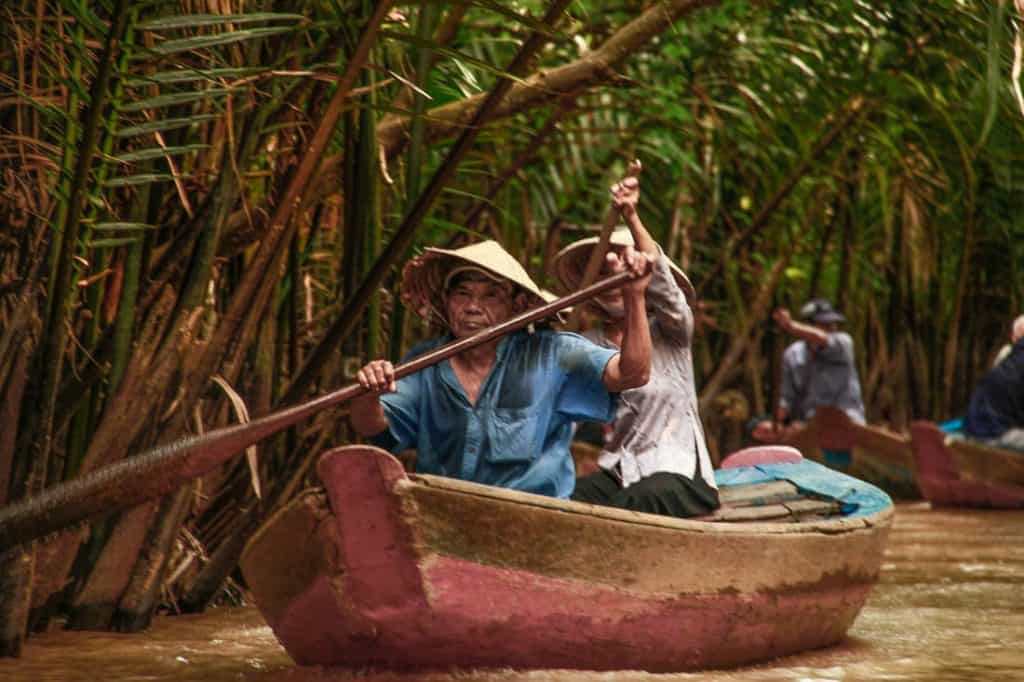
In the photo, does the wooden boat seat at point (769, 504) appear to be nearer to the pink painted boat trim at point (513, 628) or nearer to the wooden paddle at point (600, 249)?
the pink painted boat trim at point (513, 628)

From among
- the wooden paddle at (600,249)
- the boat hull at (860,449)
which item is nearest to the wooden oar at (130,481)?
the wooden paddle at (600,249)

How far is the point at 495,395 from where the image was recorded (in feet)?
13.8

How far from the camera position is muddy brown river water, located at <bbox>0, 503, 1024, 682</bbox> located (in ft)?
13.2

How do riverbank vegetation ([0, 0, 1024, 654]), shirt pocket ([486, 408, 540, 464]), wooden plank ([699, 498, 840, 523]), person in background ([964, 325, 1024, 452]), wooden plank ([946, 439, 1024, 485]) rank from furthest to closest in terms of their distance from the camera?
wooden plank ([946, 439, 1024, 485]) → person in background ([964, 325, 1024, 452]) → wooden plank ([699, 498, 840, 523]) → shirt pocket ([486, 408, 540, 464]) → riverbank vegetation ([0, 0, 1024, 654])

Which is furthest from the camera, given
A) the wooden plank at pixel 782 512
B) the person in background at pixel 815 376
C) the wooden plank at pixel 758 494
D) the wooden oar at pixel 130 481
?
the person in background at pixel 815 376

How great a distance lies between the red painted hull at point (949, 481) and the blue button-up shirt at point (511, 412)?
21.9ft

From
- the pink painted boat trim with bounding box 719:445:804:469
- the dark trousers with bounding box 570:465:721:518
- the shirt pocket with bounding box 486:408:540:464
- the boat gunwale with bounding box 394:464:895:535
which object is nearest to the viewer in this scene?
the boat gunwale with bounding box 394:464:895:535

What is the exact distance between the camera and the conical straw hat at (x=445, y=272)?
4.16m

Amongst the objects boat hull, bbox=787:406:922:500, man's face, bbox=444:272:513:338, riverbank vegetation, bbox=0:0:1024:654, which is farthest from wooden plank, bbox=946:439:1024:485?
man's face, bbox=444:272:513:338

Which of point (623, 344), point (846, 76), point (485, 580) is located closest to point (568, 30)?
point (846, 76)

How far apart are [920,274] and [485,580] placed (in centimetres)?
936

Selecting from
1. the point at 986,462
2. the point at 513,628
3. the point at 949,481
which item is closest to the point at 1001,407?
the point at 986,462

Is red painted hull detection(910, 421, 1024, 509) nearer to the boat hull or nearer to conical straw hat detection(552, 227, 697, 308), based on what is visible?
the boat hull

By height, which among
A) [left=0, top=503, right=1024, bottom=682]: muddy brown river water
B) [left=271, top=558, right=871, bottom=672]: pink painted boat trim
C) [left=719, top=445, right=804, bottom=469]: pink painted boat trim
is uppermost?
[left=719, top=445, right=804, bottom=469]: pink painted boat trim
